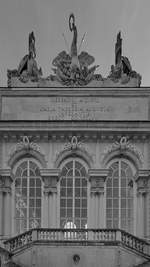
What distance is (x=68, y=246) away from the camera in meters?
37.7

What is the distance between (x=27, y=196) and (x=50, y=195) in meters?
1.21

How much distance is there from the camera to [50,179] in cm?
4206

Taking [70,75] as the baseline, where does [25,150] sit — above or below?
below

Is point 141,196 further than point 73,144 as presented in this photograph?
No

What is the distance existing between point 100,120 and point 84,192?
388cm

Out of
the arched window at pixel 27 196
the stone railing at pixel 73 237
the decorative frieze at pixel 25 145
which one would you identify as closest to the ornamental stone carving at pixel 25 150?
the decorative frieze at pixel 25 145

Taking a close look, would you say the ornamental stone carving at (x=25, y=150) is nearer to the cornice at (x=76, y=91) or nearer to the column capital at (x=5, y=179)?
the column capital at (x=5, y=179)

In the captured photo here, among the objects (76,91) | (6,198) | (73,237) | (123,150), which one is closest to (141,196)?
(123,150)

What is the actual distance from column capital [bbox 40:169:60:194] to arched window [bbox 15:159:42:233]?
1.59 ft

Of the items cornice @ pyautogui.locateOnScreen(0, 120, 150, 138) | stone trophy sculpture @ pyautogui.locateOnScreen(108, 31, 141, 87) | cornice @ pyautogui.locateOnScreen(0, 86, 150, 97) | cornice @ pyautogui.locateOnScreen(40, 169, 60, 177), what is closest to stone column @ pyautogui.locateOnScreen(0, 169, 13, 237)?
cornice @ pyautogui.locateOnScreen(40, 169, 60, 177)

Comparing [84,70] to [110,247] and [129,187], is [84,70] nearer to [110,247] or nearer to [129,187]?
[129,187]

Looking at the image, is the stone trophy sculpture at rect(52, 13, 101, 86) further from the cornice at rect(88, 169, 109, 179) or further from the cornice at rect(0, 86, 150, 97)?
the cornice at rect(88, 169, 109, 179)

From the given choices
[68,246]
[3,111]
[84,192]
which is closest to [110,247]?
[68,246]

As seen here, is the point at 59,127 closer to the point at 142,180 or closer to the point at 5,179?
the point at 5,179
